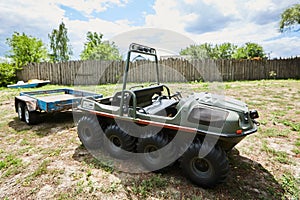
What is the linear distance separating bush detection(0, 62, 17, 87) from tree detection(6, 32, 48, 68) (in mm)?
5858

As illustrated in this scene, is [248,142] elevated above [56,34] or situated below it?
below

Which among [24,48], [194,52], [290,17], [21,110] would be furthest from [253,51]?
[21,110]

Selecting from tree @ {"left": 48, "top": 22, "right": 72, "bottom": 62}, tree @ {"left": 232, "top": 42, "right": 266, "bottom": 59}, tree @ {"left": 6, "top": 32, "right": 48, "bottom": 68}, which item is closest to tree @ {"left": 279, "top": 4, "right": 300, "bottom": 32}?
tree @ {"left": 232, "top": 42, "right": 266, "bottom": 59}

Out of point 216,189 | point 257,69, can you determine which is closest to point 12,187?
point 216,189

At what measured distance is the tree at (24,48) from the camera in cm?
2167

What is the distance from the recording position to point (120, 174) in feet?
9.50

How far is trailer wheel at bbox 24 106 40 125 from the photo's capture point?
5.05 metres

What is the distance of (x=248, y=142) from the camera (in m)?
3.91

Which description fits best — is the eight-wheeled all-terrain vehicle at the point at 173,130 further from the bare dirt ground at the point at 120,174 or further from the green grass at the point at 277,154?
the green grass at the point at 277,154

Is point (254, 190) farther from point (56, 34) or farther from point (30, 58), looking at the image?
point (56, 34)

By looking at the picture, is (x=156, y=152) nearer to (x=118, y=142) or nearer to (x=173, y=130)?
(x=173, y=130)

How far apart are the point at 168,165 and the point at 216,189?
28.2 inches

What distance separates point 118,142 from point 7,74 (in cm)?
1672

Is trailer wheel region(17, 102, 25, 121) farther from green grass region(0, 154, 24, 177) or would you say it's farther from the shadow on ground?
the shadow on ground
